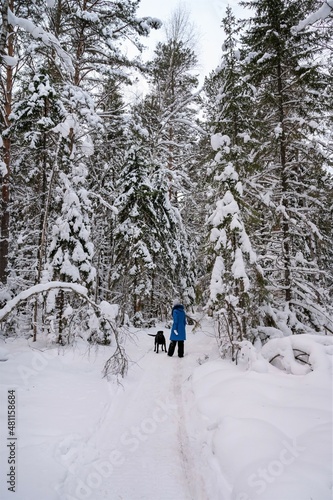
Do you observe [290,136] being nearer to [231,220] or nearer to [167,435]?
[231,220]

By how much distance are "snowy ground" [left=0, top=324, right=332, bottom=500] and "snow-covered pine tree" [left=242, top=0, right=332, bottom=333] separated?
3965 mm

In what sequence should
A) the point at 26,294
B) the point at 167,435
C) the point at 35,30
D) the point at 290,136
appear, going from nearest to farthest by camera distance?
1. the point at 35,30
2. the point at 26,294
3. the point at 167,435
4. the point at 290,136

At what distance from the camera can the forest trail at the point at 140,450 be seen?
338 centimetres

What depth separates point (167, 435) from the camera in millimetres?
4660

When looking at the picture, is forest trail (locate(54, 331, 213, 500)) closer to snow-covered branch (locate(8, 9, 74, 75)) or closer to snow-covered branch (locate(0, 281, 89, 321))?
snow-covered branch (locate(0, 281, 89, 321))

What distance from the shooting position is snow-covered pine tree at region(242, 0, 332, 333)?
29.8 feet

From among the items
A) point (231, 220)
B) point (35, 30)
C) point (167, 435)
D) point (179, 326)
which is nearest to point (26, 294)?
point (167, 435)

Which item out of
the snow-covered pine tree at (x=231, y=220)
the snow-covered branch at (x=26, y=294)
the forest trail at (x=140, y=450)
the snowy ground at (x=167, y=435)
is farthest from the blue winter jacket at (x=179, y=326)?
the snow-covered branch at (x=26, y=294)

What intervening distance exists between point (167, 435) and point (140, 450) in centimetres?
62

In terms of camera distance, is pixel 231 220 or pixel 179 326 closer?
pixel 231 220

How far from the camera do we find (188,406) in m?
5.73

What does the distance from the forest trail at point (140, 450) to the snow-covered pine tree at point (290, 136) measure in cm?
466

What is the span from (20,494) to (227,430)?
2.81 m

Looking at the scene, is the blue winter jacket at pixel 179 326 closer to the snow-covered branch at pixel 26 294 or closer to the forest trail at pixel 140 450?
the forest trail at pixel 140 450
